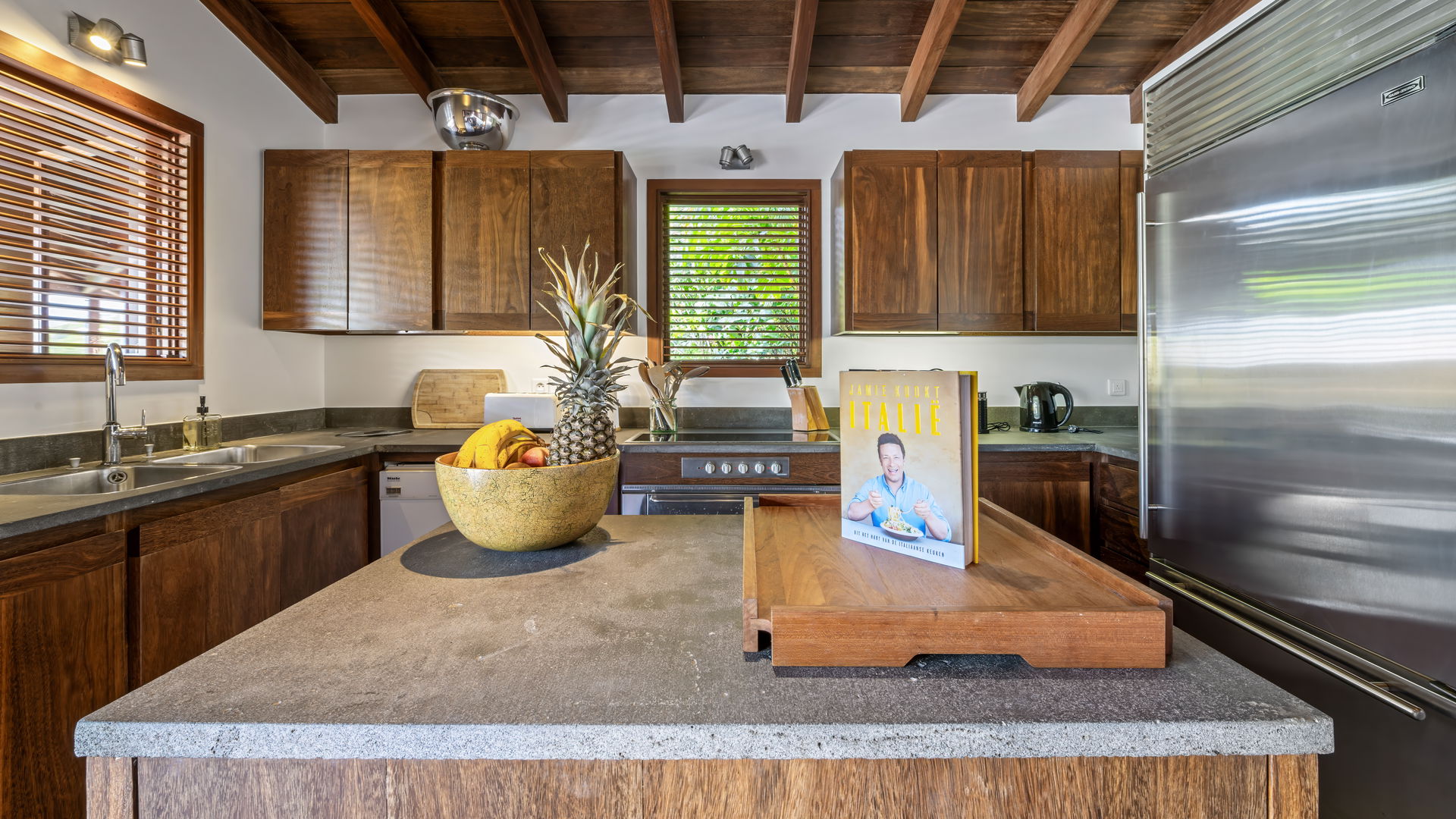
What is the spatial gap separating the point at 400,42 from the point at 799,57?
1815mm

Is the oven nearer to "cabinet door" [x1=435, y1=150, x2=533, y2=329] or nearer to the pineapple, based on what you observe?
"cabinet door" [x1=435, y1=150, x2=533, y2=329]

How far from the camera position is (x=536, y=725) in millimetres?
529

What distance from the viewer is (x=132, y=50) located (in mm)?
2281

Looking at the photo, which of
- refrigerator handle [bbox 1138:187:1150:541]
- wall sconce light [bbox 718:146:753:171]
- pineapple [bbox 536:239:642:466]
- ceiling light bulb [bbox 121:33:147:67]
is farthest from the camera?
wall sconce light [bbox 718:146:753:171]

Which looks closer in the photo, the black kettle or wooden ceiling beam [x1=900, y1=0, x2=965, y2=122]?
wooden ceiling beam [x1=900, y1=0, x2=965, y2=122]

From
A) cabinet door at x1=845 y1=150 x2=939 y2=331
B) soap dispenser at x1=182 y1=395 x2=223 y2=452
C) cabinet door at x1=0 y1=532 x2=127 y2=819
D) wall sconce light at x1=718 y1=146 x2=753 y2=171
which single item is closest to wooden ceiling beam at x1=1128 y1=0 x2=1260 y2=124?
cabinet door at x1=845 y1=150 x2=939 y2=331

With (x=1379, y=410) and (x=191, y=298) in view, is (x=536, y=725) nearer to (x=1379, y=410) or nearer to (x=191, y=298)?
(x=1379, y=410)

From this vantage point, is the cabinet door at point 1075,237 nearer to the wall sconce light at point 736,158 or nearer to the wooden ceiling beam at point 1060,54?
the wooden ceiling beam at point 1060,54

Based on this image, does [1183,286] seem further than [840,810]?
Yes

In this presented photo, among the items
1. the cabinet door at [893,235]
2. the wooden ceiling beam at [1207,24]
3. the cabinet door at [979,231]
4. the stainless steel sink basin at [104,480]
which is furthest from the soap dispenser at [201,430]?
the wooden ceiling beam at [1207,24]

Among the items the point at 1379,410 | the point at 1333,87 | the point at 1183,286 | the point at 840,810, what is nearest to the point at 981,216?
the point at 1183,286

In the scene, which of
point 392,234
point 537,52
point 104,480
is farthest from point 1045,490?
point 104,480

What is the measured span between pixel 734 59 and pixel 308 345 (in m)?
2.62

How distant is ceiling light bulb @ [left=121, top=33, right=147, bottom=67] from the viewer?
7.47 ft
